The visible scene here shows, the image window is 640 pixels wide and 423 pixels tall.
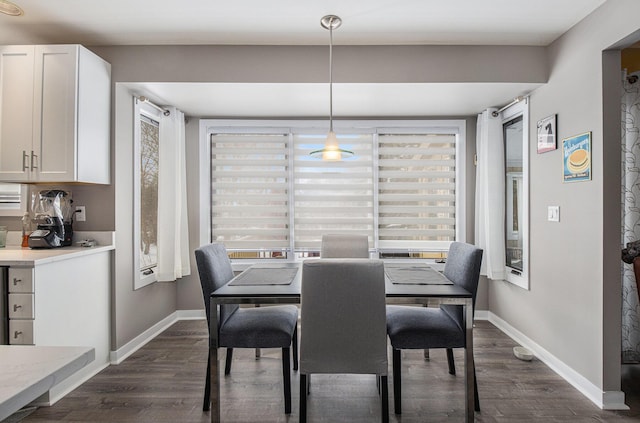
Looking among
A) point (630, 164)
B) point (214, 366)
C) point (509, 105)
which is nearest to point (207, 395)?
point (214, 366)

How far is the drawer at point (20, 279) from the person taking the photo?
2143 mm

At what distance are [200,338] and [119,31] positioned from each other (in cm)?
267

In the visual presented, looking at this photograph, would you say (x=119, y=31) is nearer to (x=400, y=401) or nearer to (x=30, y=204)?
(x=30, y=204)

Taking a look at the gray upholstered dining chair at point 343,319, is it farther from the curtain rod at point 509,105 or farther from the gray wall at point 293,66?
the curtain rod at point 509,105

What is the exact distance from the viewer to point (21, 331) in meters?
2.15

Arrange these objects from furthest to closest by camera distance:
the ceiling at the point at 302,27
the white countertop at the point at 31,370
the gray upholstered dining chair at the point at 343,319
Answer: the ceiling at the point at 302,27 < the gray upholstered dining chair at the point at 343,319 < the white countertop at the point at 31,370

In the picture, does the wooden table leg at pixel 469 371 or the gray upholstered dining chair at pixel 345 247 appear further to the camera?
the gray upholstered dining chair at pixel 345 247

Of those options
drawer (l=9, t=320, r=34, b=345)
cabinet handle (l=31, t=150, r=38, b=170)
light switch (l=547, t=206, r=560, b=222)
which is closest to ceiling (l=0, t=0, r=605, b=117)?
cabinet handle (l=31, t=150, r=38, b=170)

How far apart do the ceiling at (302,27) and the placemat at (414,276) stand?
1473mm

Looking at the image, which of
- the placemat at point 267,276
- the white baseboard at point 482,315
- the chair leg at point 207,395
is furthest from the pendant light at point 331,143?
the white baseboard at point 482,315

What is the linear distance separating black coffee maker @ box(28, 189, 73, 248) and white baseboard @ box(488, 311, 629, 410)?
382 centimetres

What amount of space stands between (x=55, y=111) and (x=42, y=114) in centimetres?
10

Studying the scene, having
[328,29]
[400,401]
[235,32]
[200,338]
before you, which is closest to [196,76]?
[235,32]

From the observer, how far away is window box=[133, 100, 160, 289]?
318 cm
